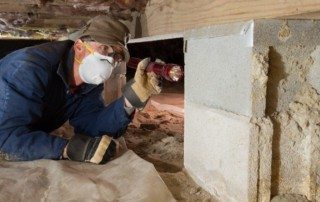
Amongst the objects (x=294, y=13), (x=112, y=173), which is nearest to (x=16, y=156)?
(x=112, y=173)

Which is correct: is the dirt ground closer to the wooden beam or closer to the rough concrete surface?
the rough concrete surface

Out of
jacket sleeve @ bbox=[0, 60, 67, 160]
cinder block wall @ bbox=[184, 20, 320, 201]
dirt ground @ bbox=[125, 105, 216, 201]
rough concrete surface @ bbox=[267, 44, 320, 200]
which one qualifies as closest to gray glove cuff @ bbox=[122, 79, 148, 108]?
dirt ground @ bbox=[125, 105, 216, 201]

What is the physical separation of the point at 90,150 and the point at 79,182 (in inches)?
10.9

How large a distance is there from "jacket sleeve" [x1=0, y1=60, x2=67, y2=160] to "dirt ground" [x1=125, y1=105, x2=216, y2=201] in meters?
0.56

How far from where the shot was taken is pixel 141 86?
1.85m

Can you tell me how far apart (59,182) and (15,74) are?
65 cm

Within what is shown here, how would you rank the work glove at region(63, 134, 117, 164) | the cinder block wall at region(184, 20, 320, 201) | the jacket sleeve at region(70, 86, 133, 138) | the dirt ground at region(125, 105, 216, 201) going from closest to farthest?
the cinder block wall at region(184, 20, 320, 201), the dirt ground at region(125, 105, 216, 201), the work glove at region(63, 134, 117, 164), the jacket sleeve at region(70, 86, 133, 138)

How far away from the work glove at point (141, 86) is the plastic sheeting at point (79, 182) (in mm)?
426

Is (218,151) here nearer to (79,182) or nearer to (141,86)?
(79,182)

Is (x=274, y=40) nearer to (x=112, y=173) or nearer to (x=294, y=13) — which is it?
(x=294, y=13)

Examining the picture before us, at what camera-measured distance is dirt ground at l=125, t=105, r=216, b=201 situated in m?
1.41

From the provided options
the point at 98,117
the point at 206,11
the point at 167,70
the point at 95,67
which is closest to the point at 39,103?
the point at 95,67

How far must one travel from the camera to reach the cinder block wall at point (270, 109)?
41.3 inches

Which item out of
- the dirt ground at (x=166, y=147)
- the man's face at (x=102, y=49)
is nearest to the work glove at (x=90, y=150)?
the dirt ground at (x=166, y=147)
